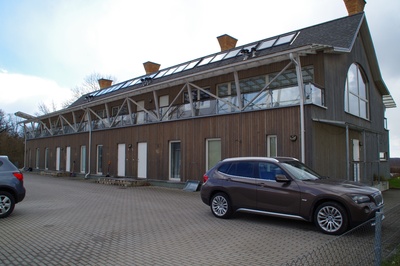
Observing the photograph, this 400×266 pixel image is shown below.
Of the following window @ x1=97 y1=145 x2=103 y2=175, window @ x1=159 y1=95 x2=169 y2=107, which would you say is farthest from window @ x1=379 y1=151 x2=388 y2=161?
window @ x1=97 y1=145 x2=103 y2=175

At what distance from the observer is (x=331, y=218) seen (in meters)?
6.69

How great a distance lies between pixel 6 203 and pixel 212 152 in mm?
8518

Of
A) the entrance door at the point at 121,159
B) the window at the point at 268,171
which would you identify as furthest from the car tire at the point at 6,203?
the entrance door at the point at 121,159

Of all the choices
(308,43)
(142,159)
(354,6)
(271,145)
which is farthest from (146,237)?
(354,6)

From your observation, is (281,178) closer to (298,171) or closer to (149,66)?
(298,171)

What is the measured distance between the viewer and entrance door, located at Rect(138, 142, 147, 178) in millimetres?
18328

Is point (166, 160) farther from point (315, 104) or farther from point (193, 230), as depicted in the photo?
point (193, 230)

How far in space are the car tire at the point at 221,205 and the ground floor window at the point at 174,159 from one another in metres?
7.85

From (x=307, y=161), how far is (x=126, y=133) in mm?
12089

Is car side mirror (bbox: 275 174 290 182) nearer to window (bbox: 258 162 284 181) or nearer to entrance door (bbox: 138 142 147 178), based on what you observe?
window (bbox: 258 162 284 181)

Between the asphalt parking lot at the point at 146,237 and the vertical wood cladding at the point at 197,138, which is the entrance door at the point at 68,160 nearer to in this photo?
the vertical wood cladding at the point at 197,138

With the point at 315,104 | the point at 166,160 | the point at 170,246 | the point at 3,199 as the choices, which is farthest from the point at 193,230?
the point at 166,160

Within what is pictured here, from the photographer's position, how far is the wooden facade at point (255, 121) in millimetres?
11781

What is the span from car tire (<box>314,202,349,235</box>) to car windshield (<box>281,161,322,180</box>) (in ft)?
3.07
